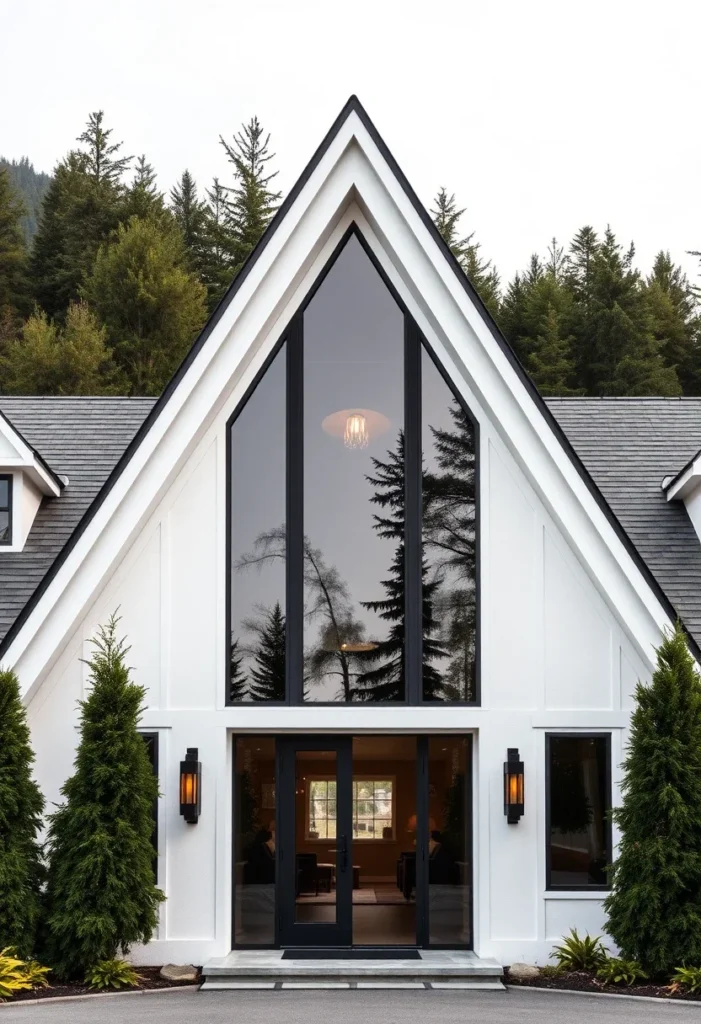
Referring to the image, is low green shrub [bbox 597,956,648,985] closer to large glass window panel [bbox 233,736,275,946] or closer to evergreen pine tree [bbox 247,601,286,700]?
large glass window panel [bbox 233,736,275,946]

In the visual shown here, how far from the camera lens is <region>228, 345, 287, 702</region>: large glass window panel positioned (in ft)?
36.1

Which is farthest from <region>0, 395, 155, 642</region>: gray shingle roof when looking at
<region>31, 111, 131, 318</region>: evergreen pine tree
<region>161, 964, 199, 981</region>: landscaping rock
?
<region>31, 111, 131, 318</region>: evergreen pine tree

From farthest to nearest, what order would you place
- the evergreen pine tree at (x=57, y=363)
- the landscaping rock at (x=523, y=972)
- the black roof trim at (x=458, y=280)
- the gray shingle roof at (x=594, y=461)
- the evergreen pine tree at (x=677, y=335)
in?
the evergreen pine tree at (x=677, y=335) → the evergreen pine tree at (x=57, y=363) → the gray shingle roof at (x=594, y=461) → the black roof trim at (x=458, y=280) → the landscaping rock at (x=523, y=972)

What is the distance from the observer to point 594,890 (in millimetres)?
10742

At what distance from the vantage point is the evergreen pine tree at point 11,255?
128ft

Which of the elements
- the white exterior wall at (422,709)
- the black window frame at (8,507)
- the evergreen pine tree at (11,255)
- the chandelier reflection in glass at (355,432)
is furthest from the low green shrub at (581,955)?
the evergreen pine tree at (11,255)

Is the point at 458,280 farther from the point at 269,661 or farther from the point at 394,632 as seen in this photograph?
the point at 269,661

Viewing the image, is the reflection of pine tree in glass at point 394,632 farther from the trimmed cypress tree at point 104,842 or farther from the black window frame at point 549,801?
the trimmed cypress tree at point 104,842

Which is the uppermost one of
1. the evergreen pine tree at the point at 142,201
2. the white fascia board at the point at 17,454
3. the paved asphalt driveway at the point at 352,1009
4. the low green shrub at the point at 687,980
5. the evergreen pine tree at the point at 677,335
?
the evergreen pine tree at the point at 142,201

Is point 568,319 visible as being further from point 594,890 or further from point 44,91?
point 594,890

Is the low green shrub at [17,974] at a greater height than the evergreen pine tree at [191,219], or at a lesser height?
lesser

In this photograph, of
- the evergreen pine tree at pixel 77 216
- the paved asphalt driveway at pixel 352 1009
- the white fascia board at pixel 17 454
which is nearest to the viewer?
the paved asphalt driveway at pixel 352 1009

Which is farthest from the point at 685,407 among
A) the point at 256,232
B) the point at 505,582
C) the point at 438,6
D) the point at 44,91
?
the point at 256,232

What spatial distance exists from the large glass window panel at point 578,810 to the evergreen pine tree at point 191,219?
1255 inches
